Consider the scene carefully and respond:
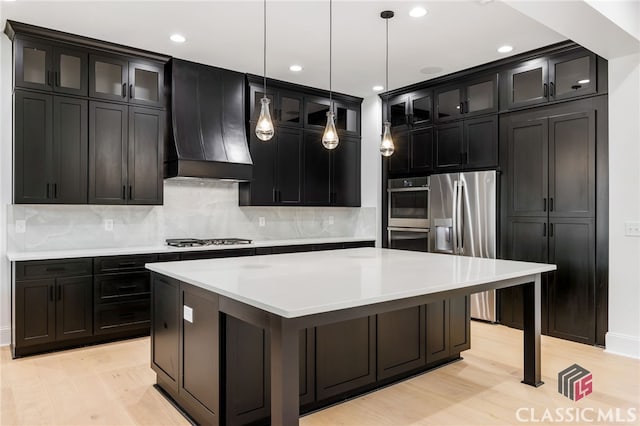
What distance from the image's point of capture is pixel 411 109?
5555mm

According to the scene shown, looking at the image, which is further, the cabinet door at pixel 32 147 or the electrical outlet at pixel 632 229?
the cabinet door at pixel 32 147

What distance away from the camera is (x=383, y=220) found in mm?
5996

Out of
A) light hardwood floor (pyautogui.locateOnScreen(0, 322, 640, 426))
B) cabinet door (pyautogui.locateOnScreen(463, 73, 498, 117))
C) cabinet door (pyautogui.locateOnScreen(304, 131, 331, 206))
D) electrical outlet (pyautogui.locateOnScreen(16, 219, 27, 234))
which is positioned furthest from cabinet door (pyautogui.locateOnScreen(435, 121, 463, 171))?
electrical outlet (pyautogui.locateOnScreen(16, 219, 27, 234))

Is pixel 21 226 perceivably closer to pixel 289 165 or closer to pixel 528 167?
pixel 289 165

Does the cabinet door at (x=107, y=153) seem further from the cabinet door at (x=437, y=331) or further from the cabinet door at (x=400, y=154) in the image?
the cabinet door at (x=400, y=154)

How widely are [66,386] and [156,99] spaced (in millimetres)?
2777

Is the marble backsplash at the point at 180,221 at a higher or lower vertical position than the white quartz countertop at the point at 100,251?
higher

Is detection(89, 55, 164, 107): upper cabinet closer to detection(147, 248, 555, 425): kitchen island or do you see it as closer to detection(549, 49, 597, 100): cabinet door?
detection(147, 248, 555, 425): kitchen island

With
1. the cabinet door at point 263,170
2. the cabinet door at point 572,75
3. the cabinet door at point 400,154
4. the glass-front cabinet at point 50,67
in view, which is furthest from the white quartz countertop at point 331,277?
the cabinet door at point 400,154

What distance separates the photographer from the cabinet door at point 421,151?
530 centimetres

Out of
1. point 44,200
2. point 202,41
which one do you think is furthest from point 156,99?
point 44,200

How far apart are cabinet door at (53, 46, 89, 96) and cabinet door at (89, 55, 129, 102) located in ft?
0.19

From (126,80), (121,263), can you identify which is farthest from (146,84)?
(121,263)

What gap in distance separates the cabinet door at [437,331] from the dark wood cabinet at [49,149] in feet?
10.7
